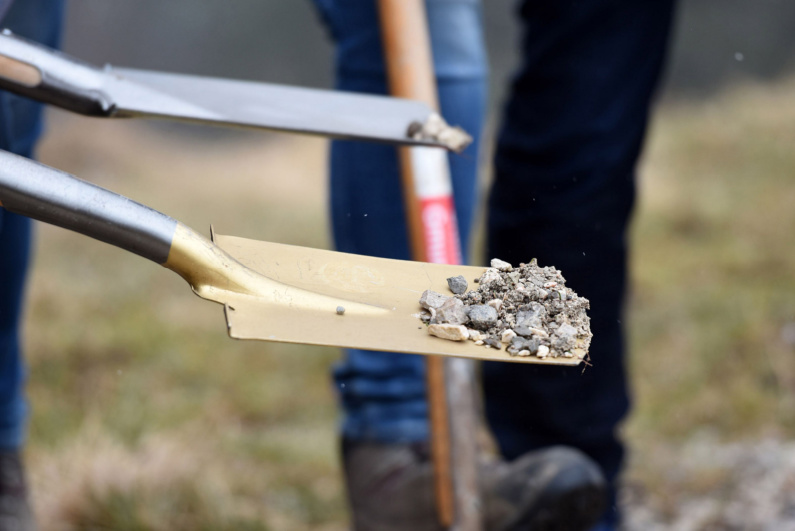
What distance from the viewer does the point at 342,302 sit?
458 millimetres

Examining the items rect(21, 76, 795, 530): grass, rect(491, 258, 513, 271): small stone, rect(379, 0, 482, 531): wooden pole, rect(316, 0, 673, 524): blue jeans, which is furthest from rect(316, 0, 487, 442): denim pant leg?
rect(491, 258, 513, 271): small stone

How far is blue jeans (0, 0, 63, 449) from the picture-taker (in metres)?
0.85

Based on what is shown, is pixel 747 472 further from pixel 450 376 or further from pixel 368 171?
pixel 368 171

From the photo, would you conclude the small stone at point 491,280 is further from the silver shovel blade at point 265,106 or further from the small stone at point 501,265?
the silver shovel blade at point 265,106

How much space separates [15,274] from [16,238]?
56 millimetres

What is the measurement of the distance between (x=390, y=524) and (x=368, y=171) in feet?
1.50

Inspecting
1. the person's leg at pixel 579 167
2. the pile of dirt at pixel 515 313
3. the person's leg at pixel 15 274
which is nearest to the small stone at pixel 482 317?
the pile of dirt at pixel 515 313

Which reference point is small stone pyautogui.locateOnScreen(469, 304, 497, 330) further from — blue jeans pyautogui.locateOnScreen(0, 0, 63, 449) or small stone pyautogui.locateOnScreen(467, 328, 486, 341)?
blue jeans pyautogui.locateOnScreen(0, 0, 63, 449)

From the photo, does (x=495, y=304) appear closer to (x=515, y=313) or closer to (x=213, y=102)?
(x=515, y=313)

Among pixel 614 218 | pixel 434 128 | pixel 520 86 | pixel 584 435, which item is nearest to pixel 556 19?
pixel 520 86

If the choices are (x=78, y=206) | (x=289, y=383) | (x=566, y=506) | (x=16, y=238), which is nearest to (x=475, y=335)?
(x=78, y=206)

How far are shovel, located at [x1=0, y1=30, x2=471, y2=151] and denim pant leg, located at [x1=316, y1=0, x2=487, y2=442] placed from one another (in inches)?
11.5

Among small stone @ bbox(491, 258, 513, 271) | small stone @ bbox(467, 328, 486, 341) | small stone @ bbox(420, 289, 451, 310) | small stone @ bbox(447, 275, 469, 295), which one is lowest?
small stone @ bbox(467, 328, 486, 341)

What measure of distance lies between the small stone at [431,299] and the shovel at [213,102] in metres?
0.21
